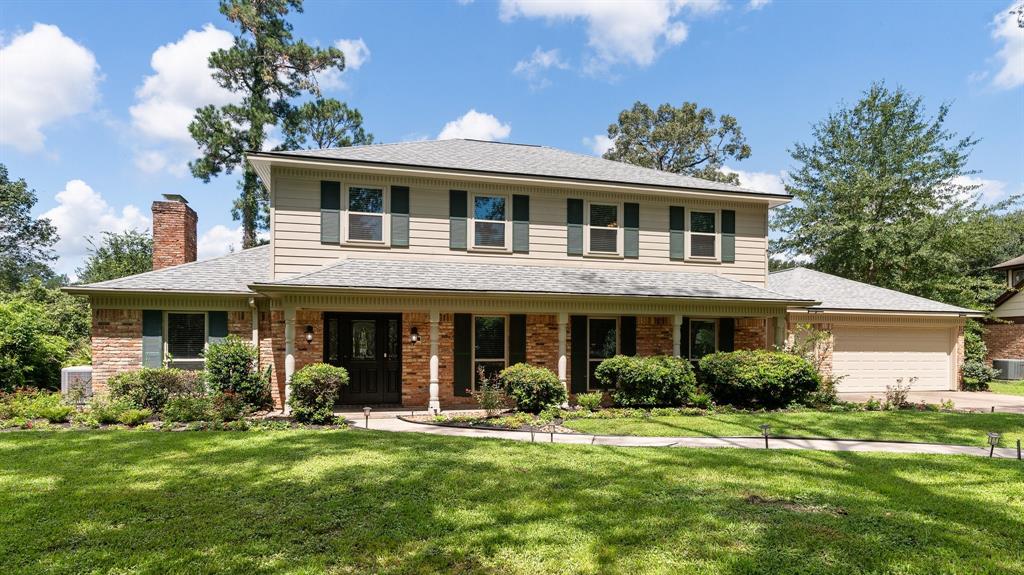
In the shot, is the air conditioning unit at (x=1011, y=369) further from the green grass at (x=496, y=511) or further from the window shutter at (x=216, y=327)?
the window shutter at (x=216, y=327)

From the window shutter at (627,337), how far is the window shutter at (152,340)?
11.1 m

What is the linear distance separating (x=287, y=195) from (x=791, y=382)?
12512 mm

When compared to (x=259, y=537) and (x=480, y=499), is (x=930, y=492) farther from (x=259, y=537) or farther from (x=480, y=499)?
(x=259, y=537)

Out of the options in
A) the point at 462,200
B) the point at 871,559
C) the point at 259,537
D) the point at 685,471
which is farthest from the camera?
the point at 462,200

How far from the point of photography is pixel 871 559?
369 centimetres

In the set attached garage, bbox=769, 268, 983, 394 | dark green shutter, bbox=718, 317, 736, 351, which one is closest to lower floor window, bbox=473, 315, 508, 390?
dark green shutter, bbox=718, 317, 736, 351

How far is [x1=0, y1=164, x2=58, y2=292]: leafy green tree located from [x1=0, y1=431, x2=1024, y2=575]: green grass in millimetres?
A: 43024

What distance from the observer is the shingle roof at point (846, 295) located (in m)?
15.4

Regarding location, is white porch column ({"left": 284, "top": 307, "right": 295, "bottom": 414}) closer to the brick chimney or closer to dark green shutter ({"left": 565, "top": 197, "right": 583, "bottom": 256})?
the brick chimney

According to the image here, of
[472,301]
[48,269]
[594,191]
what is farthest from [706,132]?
[48,269]

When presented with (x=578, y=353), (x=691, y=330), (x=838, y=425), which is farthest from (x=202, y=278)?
(x=838, y=425)

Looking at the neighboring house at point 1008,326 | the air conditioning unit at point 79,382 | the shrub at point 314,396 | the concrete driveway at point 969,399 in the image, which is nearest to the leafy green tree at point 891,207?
the neighboring house at point 1008,326

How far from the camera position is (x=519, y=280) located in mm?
11664

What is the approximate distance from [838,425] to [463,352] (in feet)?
26.2
